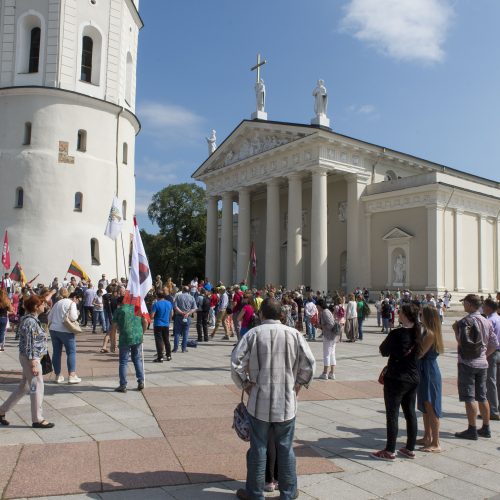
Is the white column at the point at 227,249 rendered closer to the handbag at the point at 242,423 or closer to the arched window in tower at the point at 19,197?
the arched window in tower at the point at 19,197

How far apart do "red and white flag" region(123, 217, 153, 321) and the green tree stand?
5849 centimetres

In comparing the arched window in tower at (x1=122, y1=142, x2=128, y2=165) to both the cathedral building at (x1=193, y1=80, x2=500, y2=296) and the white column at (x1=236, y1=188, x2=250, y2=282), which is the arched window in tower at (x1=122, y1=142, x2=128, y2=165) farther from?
the white column at (x1=236, y1=188, x2=250, y2=282)

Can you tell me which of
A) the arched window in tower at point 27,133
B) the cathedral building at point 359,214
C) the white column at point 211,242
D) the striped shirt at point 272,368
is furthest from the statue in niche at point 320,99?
the striped shirt at point 272,368

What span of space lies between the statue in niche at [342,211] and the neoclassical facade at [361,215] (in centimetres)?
9

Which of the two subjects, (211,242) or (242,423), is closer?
(242,423)

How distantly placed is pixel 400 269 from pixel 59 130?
23.9m

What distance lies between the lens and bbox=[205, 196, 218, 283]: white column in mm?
49481

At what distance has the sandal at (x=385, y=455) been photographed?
6.10 metres

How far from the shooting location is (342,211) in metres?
43.1

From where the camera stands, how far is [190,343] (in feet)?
55.4

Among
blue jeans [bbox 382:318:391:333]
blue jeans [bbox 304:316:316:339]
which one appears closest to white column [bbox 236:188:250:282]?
blue jeans [bbox 382:318:391:333]

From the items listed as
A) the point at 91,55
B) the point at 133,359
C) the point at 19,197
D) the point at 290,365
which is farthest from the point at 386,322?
the point at 91,55

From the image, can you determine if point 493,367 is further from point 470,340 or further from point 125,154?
point 125,154

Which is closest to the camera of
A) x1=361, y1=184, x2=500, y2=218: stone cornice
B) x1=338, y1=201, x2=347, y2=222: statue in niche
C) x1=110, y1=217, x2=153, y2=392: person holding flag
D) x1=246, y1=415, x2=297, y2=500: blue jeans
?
x1=246, y1=415, x2=297, y2=500: blue jeans
